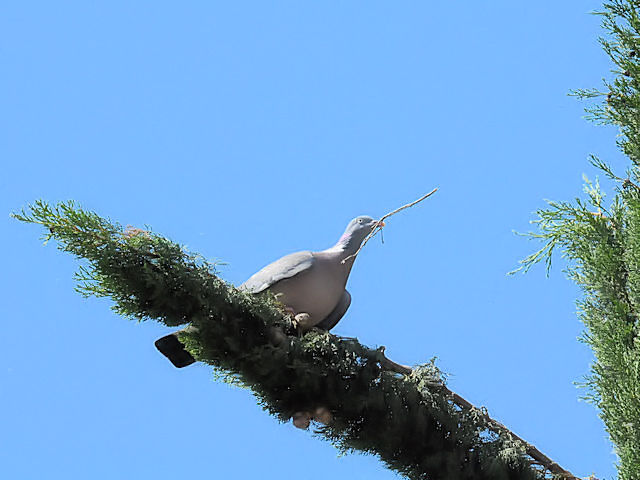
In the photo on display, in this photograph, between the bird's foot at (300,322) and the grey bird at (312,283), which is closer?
the bird's foot at (300,322)

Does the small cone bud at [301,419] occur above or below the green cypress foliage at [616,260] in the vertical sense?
below

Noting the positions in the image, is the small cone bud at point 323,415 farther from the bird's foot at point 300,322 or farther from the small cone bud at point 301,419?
the bird's foot at point 300,322

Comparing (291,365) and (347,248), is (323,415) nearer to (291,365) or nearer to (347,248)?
(291,365)

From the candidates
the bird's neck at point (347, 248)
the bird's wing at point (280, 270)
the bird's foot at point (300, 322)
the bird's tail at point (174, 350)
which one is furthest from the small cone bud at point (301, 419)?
the bird's neck at point (347, 248)

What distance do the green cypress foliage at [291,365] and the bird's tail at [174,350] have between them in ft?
0.90

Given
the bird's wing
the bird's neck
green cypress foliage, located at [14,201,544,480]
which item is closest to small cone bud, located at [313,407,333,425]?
green cypress foliage, located at [14,201,544,480]

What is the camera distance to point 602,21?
2.82m

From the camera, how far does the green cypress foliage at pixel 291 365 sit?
223cm

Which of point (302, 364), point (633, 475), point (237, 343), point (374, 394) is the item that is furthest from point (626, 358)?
point (237, 343)

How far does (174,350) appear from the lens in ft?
8.68

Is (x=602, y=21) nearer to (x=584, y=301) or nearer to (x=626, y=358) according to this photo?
(x=584, y=301)

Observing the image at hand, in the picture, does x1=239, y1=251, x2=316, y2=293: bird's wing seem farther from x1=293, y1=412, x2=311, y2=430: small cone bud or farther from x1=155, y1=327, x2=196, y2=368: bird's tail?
x1=293, y1=412, x2=311, y2=430: small cone bud

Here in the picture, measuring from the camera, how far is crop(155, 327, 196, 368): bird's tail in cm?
263

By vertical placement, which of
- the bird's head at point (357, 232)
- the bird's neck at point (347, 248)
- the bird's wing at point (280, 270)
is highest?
the bird's head at point (357, 232)
